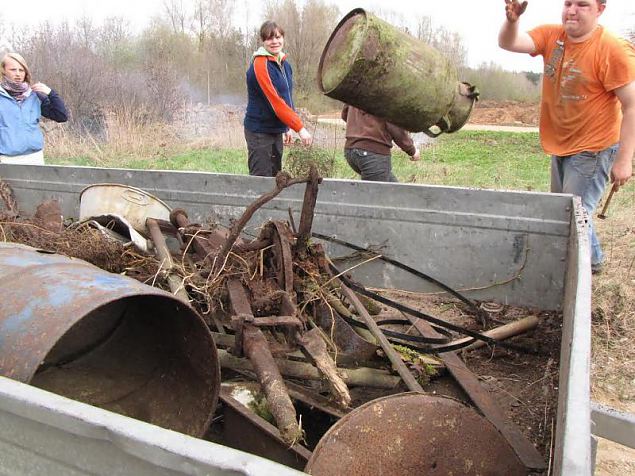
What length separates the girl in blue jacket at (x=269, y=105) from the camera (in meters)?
4.57

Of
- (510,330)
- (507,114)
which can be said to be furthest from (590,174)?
(507,114)

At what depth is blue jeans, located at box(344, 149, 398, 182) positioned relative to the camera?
4375mm

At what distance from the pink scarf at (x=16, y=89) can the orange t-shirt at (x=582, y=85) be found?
403cm

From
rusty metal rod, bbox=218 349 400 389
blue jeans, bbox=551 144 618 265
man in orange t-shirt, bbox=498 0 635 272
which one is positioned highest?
man in orange t-shirt, bbox=498 0 635 272

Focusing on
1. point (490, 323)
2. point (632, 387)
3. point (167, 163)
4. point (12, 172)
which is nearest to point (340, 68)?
point (490, 323)

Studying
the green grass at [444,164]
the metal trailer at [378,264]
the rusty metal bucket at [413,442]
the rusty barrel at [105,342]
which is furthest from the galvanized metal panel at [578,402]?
the green grass at [444,164]

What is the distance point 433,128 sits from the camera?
3.29m

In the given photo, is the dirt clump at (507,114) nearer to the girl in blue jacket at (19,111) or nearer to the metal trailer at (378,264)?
the girl in blue jacket at (19,111)

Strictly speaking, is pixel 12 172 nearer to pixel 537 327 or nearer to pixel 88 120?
pixel 537 327

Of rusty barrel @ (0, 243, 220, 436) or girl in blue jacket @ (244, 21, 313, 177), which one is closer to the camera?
rusty barrel @ (0, 243, 220, 436)

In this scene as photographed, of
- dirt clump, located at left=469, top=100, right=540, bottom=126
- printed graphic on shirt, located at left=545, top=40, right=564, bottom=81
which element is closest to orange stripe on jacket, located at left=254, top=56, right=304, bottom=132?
printed graphic on shirt, located at left=545, top=40, right=564, bottom=81

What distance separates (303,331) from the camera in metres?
2.47

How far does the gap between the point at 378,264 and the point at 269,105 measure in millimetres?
1695

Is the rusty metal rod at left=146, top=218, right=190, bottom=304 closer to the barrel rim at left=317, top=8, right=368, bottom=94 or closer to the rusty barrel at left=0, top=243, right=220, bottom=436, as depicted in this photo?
the rusty barrel at left=0, top=243, right=220, bottom=436
